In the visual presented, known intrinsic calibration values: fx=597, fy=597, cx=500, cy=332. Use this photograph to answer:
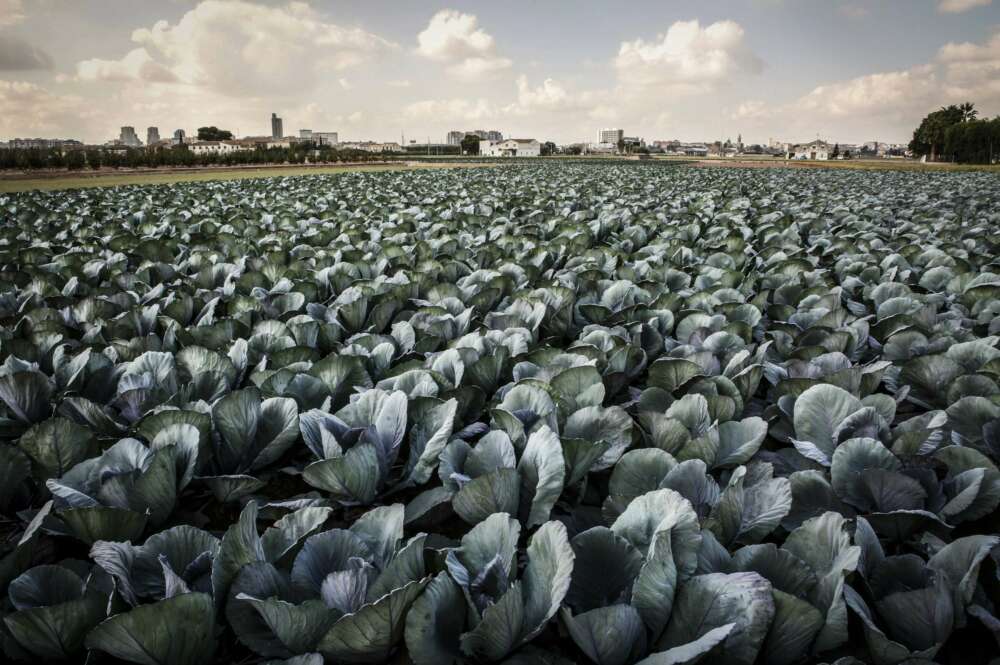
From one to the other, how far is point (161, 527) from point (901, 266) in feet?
20.0

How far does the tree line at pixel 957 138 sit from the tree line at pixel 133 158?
7912 cm

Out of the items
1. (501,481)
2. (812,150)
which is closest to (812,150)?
(812,150)

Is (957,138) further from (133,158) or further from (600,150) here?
(133,158)

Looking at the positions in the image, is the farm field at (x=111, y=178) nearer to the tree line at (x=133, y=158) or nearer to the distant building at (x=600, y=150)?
the tree line at (x=133, y=158)

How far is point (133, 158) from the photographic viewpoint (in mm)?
51719

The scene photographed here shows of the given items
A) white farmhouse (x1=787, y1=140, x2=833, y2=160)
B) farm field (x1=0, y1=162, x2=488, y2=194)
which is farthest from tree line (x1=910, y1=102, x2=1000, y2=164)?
farm field (x1=0, y1=162, x2=488, y2=194)

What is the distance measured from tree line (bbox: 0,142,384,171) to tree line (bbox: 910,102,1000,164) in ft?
260

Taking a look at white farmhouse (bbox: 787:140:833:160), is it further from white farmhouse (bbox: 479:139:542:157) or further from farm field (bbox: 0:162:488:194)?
farm field (bbox: 0:162:488:194)

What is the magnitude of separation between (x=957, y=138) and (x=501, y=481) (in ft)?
342

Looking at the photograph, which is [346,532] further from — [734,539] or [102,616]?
[734,539]

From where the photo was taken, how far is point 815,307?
420cm

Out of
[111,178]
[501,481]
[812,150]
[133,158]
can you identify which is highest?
[812,150]

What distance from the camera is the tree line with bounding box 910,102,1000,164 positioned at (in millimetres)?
77188

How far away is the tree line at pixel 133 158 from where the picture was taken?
46000mm
